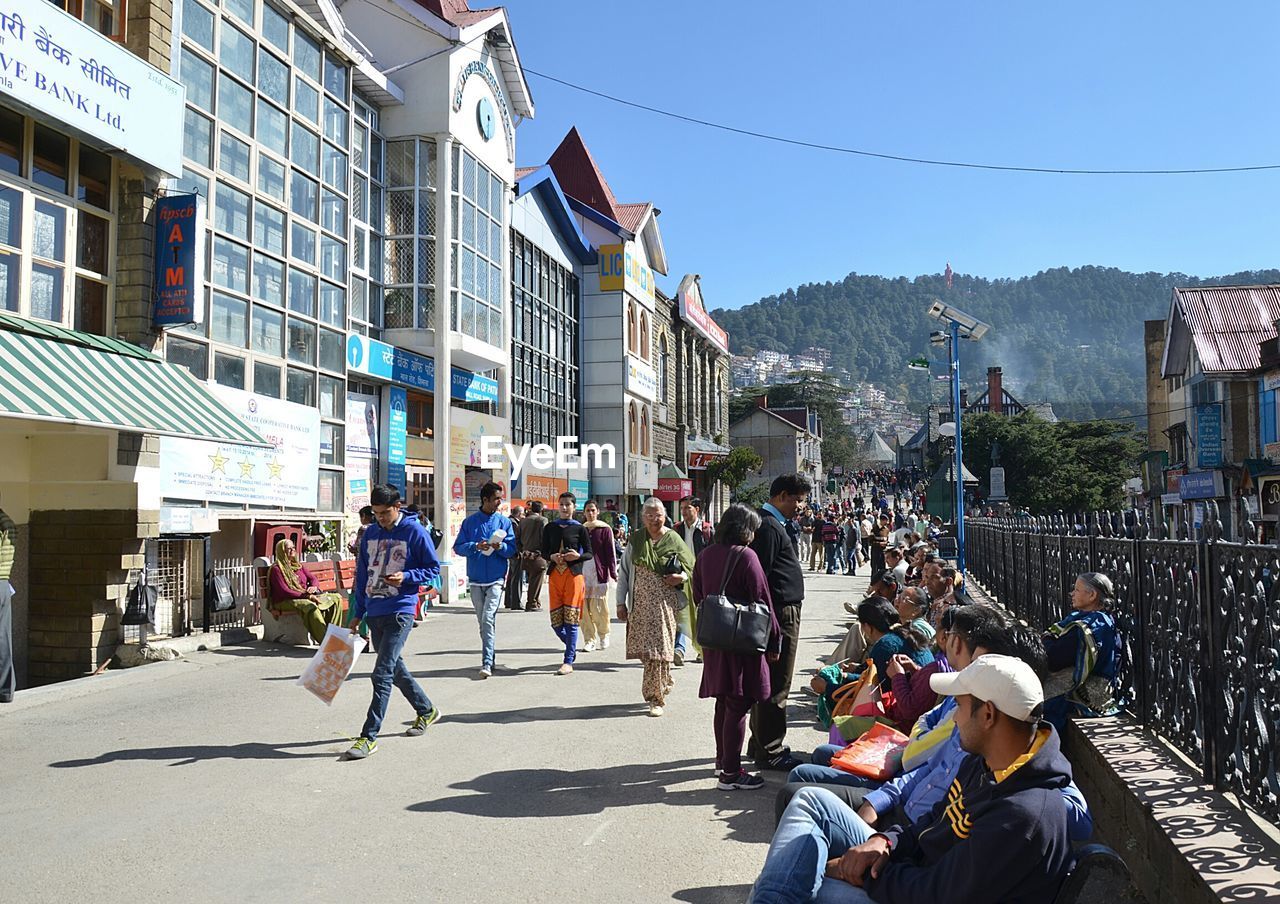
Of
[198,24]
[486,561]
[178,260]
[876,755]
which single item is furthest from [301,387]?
[876,755]

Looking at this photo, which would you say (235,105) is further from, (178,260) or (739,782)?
(739,782)

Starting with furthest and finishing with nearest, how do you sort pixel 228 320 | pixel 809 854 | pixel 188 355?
pixel 228 320 → pixel 188 355 → pixel 809 854

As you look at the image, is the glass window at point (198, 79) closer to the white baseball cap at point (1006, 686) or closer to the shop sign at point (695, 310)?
the white baseball cap at point (1006, 686)

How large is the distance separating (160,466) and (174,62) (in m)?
4.78

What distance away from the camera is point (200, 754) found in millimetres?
7082

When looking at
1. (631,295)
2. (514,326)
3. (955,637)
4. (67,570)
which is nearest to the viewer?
(955,637)

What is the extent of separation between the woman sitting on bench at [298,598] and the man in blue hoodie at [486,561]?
304 cm

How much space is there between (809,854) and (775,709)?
11.1ft

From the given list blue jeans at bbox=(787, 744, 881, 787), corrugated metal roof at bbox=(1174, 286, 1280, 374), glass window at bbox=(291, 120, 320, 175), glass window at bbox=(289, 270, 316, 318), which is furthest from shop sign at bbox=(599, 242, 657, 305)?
blue jeans at bbox=(787, 744, 881, 787)

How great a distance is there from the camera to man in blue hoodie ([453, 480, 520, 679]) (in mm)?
10164

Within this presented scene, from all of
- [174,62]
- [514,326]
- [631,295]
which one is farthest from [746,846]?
[631,295]

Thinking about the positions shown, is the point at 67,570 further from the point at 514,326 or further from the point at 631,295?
the point at 631,295

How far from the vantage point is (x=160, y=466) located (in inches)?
460

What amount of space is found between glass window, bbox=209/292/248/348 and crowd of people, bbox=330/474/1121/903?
305 centimetres
